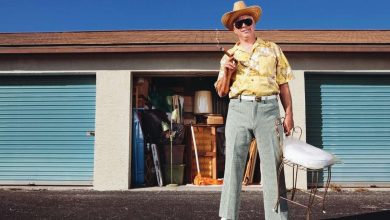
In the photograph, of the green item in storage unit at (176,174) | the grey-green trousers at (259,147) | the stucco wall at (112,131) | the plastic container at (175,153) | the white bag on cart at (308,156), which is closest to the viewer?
the white bag on cart at (308,156)

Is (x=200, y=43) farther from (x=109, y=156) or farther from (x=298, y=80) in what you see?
(x=109, y=156)

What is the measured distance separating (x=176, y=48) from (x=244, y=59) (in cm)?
498

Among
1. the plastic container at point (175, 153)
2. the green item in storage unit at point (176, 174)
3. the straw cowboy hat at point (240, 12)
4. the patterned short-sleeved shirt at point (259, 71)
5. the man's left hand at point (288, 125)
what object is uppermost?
the straw cowboy hat at point (240, 12)

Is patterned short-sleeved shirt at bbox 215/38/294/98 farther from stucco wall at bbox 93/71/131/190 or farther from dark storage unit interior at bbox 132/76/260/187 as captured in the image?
dark storage unit interior at bbox 132/76/260/187

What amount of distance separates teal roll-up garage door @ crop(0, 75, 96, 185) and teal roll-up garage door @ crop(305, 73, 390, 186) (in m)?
4.84

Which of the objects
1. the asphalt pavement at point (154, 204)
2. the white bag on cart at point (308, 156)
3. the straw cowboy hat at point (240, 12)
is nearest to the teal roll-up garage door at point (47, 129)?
the asphalt pavement at point (154, 204)

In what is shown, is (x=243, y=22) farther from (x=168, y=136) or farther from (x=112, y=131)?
(x=168, y=136)

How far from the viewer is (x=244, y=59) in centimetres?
338

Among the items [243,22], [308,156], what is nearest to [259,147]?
[308,156]

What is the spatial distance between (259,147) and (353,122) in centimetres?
596

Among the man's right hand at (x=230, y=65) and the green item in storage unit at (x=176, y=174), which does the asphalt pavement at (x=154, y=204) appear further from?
the man's right hand at (x=230, y=65)

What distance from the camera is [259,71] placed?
3.31 meters

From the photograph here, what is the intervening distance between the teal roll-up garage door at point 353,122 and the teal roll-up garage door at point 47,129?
4.84 m

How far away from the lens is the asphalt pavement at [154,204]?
5281 millimetres
